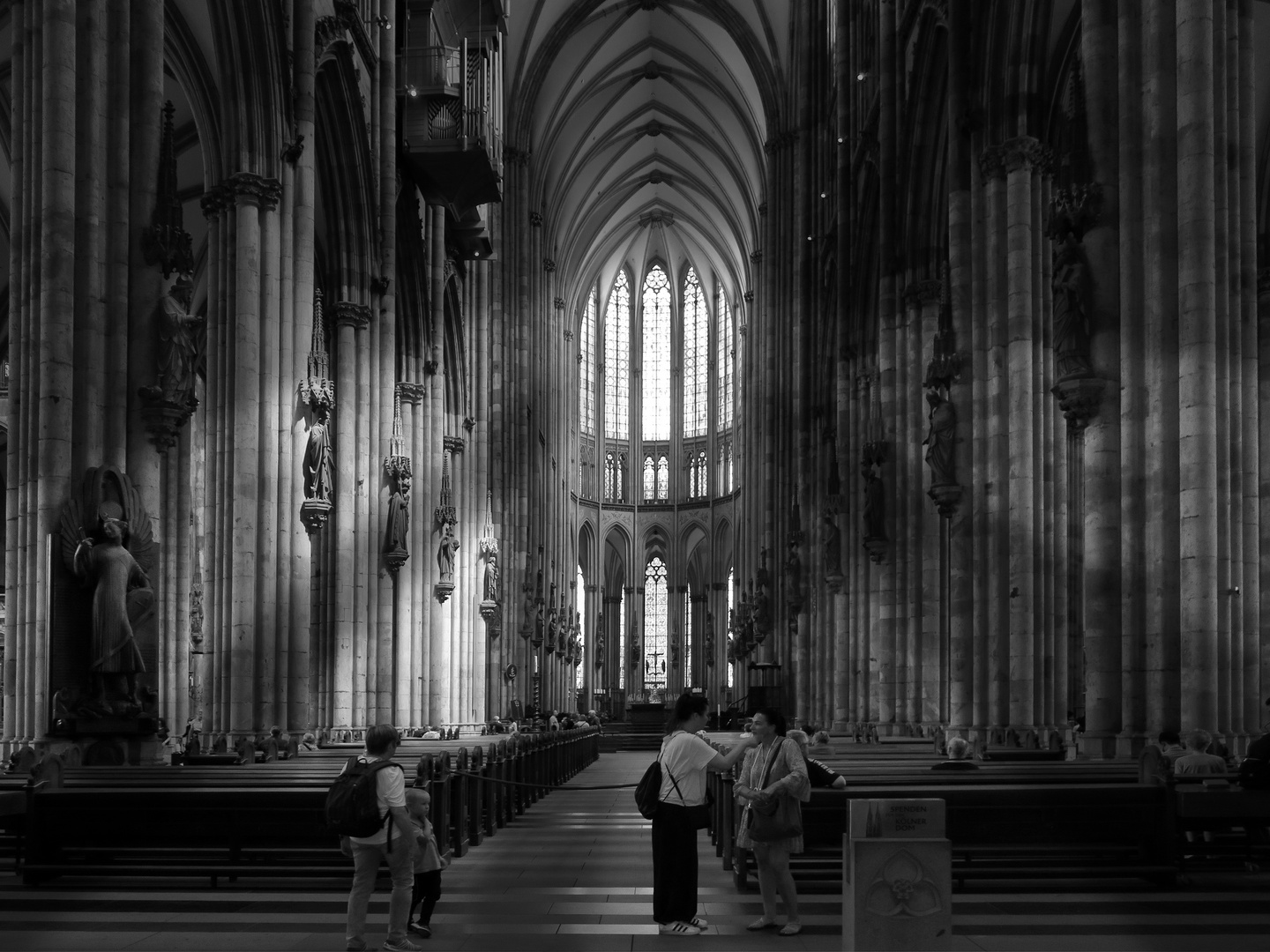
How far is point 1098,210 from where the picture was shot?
52.1 feet

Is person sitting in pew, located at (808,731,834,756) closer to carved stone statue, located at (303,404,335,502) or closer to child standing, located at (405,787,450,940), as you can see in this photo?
carved stone statue, located at (303,404,335,502)

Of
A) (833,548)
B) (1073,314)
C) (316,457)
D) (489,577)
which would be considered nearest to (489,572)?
(489,577)

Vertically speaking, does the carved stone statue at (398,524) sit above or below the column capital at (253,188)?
below

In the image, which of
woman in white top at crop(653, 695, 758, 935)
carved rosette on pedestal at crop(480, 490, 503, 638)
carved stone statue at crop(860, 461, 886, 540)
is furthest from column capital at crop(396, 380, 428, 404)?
woman in white top at crop(653, 695, 758, 935)

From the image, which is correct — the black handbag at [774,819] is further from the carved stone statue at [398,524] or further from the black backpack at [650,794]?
the carved stone statue at [398,524]

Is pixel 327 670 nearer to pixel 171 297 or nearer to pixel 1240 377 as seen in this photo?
pixel 171 297

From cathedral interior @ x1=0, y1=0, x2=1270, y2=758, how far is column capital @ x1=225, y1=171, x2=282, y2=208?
5cm

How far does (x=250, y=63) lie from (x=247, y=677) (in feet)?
30.5

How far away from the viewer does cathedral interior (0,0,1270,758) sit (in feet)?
48.6

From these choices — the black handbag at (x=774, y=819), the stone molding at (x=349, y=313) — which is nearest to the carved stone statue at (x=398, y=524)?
the stone molding at (x=349, y=313)

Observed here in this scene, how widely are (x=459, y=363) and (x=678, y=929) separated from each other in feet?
105

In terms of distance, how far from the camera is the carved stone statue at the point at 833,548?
3384cm

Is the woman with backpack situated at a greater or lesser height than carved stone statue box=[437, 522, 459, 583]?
lesser

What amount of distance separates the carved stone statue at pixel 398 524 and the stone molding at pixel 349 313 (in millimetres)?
3042
